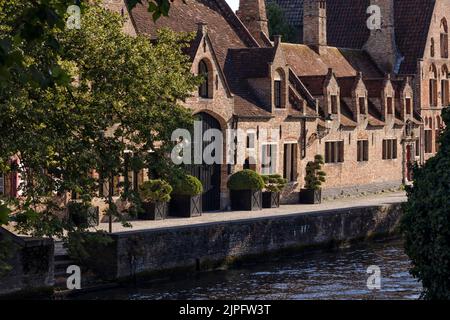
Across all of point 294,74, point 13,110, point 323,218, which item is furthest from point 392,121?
point 13,110

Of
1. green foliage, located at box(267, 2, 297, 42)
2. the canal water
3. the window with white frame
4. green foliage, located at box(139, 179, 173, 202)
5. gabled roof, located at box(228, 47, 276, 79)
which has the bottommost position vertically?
the canal water

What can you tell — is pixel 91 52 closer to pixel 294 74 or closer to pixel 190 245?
pixel 190 245

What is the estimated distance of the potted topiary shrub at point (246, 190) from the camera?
3791 centimetres

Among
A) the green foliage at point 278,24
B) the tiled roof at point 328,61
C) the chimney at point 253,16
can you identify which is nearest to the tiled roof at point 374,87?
the tiled roof at point 328,61

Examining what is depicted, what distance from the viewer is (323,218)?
34.0m

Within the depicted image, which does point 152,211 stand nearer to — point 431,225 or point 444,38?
point 431,225

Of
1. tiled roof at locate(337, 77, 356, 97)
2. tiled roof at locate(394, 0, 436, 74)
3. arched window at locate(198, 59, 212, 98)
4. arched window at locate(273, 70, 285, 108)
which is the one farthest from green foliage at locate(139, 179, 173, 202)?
tiled roof at locate(394, 0, 436, 74)

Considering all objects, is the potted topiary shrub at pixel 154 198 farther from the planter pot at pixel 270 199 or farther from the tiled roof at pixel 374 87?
the tiled roof at pixel 374 87

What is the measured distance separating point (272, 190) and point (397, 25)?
2122 cm

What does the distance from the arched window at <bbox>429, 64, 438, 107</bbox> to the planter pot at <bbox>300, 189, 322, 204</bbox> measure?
16.7m

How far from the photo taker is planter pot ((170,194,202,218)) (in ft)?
114

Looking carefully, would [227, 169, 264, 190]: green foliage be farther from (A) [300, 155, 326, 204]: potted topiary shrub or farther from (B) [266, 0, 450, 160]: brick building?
(B) [266, 0, 450, 160]: brick building

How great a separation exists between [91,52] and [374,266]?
12001 mm

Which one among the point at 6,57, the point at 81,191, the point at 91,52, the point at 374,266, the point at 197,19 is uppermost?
the point at 197,19
